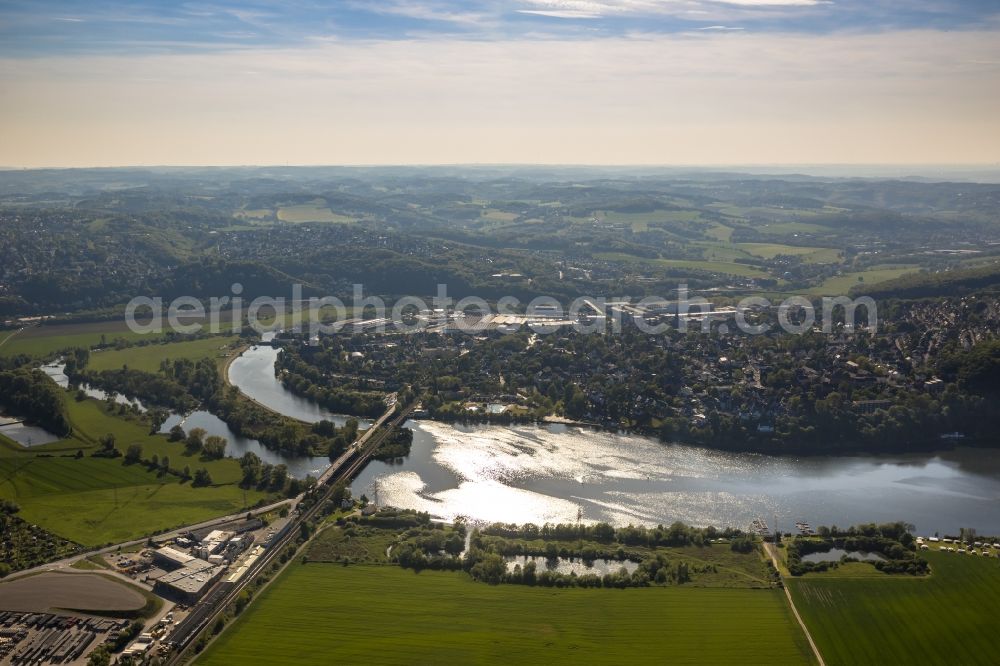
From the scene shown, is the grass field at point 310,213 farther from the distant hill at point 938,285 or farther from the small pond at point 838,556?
the small pond at point 838,556

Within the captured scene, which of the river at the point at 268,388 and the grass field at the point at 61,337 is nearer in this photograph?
the river at the point at 268,388

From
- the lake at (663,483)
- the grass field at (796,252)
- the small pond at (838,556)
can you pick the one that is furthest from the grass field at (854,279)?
the small pond at (838,556)

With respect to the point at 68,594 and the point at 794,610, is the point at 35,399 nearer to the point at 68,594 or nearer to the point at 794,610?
the point at 68,594

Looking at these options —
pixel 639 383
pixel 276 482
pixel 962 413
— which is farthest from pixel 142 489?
pixel 962 413

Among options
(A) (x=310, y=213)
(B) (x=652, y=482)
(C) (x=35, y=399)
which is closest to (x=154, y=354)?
(C) (x=35, y=399)

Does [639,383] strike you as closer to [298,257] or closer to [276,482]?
[276,482]

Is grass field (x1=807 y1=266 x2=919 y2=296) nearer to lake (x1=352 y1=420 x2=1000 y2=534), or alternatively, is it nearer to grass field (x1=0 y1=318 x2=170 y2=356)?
lake (x1=352 y1=420 x2=1000 y2=534)
